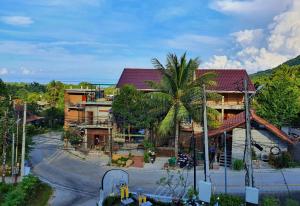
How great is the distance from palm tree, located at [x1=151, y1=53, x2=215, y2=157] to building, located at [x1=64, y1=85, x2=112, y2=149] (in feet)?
→ 30.0

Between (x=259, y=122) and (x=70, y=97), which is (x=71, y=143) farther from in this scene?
(x=259, y=122)

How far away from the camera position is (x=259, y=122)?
3412cm

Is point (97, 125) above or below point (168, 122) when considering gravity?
below

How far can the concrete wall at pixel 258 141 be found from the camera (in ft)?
112

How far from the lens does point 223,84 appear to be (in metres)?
50.2

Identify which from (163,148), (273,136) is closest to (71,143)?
(163,148)

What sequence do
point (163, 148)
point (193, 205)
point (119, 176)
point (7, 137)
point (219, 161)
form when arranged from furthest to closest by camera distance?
point (163, 148) < point (219, 161) < point (7, 137) < point (119, 176) < point (193, 205)

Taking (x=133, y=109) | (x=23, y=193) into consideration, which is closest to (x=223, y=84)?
(x=133, y=109)

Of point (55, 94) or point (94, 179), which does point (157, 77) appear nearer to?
point (94, 179)

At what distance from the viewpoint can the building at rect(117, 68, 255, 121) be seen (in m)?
48.5

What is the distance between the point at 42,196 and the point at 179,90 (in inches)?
590

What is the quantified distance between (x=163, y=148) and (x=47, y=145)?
17382 millimetres

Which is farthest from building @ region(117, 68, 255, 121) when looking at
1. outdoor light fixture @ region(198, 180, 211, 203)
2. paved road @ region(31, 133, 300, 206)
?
outdoor light fixture @ region(198, 180, 211, 203)

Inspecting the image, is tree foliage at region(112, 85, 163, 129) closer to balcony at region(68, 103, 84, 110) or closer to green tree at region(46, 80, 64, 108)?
balcony at region(68, 103, 84, 110)
